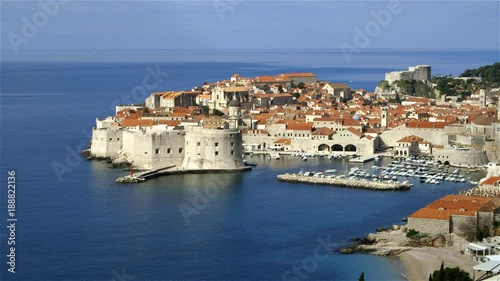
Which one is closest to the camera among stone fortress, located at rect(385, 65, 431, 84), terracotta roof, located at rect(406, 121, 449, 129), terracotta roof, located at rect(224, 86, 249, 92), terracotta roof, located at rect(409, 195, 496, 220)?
terracotta roof, located at rect(409, 195, 496, 220)

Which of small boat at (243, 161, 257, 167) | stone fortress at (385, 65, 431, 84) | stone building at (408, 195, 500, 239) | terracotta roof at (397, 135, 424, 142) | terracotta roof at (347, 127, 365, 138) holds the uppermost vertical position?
stone fortress at (385, 65, 431, 84)

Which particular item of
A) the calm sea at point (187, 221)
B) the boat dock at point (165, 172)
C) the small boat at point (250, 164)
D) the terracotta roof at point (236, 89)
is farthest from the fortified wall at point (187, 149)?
the terracotta roof at point (236, 89)

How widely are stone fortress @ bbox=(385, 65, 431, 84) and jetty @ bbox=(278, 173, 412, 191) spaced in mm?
23444

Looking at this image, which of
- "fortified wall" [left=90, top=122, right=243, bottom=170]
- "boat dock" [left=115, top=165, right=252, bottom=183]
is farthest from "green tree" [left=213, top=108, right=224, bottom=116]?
"boat dock" [left=115, top=165, right=252, bottom=183]

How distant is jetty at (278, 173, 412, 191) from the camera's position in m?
22.4

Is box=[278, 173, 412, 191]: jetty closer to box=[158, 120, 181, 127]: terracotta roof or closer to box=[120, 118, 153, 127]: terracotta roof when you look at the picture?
box=[158, 120, 181, 127]: terracotta roof

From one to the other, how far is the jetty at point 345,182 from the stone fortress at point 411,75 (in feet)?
76.9

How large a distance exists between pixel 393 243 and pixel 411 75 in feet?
105

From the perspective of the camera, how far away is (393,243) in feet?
53.4

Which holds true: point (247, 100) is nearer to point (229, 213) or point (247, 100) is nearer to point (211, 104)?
point (211, 104)

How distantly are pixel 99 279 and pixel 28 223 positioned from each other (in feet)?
A: 14.2

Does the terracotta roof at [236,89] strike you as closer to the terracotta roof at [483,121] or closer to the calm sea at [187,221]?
the calm sea at [187,221]

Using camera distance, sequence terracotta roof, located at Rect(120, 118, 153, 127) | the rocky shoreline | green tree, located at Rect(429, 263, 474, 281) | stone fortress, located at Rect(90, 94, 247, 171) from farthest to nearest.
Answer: terracotta roof, located at Rect(120, 118, 153, 127) < stone fortress, located at Rect(90, 94, 247, 171) < the rocky shoreline < green tree, located at Rect(429, 263, 474, 281)

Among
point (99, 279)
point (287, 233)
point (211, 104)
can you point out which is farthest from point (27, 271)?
point (211, 104)
